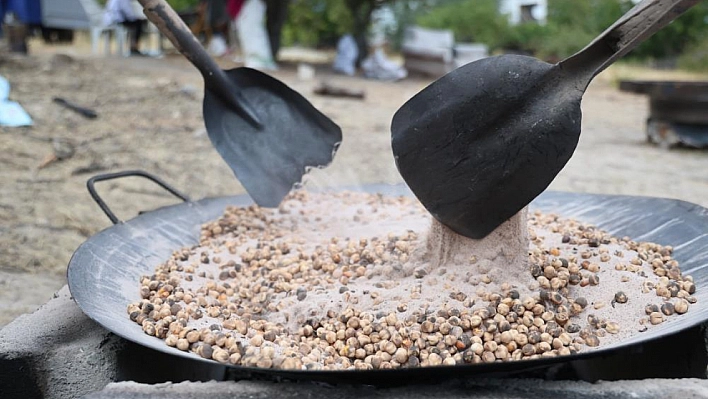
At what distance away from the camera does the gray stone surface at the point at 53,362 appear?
143cm

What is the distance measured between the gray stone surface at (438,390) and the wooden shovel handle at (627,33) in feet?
2.06

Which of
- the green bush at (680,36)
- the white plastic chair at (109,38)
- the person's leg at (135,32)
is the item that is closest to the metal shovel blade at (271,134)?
the white plastic chair at (109,38)

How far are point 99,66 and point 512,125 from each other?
877 cm

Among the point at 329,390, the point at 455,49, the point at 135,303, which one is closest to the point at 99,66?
the point at 455,49

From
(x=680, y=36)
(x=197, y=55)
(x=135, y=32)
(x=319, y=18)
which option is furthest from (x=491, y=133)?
(x=680, y=36)

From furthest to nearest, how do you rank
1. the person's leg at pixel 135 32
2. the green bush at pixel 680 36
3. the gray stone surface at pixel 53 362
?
the green bush at pixel 680 36 < the person's leg at pixel 135 32 < the gray stone surface at pixel 53 362

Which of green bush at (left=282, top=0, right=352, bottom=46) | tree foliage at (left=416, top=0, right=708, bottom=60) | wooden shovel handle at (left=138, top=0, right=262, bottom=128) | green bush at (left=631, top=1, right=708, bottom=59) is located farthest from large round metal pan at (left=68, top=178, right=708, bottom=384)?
green bush at (left=631, top=1, right=708, bottom=59)

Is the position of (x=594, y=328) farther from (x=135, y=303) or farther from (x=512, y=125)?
(x=135, y=303)

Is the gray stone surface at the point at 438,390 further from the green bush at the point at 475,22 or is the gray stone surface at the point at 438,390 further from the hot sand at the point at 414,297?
the green bush at the point at 475,22

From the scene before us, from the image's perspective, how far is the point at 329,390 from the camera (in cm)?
122

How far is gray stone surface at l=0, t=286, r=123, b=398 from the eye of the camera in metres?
1.43

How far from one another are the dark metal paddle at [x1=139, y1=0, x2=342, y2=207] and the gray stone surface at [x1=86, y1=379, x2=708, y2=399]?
3.52 ft

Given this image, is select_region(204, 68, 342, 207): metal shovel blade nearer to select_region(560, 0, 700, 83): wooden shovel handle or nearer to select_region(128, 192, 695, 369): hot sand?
select_region(128, 192, 695, 369): hot sand

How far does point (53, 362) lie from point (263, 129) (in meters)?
1.15
